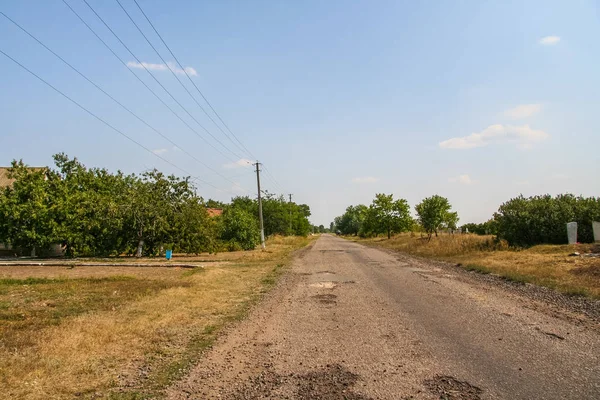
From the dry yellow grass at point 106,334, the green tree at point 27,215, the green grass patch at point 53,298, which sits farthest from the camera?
the green tree at point 27,215

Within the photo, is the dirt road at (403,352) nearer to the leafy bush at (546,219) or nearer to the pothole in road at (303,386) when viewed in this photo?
the pothole in road at (303,386)

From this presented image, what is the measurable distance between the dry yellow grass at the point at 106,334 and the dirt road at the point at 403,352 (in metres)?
0.65

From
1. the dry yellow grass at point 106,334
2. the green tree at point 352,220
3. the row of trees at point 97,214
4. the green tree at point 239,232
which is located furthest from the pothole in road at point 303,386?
the green tree at point 352,220

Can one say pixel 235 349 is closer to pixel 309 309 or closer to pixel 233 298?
pixel 309 309

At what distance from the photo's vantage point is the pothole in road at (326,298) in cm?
1041

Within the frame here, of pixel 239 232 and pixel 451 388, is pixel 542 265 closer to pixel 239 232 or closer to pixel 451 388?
pixel 451 388

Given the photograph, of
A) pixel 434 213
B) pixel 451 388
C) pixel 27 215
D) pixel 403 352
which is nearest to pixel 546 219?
pixel 434 213

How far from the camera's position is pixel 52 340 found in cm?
661

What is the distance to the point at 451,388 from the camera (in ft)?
14.8

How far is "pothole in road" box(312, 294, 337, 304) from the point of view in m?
10.4

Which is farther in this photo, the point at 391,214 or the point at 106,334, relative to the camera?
the point at 391,214

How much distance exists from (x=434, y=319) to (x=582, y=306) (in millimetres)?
3916

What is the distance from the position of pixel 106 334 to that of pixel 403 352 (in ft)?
16.3

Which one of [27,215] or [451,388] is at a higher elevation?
[27,215]
